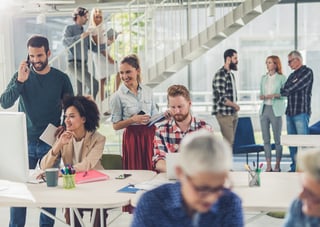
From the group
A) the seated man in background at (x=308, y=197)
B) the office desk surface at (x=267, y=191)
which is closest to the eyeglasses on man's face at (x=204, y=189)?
the seated man in background at (x=308, y=197)

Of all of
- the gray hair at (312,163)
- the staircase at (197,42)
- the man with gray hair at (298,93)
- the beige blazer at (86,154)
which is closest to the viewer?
the gray hair at (312,163)

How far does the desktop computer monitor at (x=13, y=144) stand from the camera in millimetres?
2561

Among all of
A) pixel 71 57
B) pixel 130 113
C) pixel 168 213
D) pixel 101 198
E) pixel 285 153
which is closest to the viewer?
pixel 168 213

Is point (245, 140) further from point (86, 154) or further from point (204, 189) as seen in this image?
point (204, 189)

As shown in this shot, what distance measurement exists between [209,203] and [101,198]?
4.16 feet

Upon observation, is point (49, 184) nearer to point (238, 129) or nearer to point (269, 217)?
point (269, 217)

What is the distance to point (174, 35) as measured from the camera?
22.8 ft

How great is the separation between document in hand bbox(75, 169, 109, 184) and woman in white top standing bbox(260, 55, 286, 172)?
3.35 m

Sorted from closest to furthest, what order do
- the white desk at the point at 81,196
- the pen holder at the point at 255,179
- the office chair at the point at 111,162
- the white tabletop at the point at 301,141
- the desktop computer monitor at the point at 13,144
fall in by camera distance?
the white desk at the point at 81,196 → the desktop computer monitor at the point at 13,144 → the pen holder at the point at 255,179 → the office chair at the point at 111,162 → the white tabletop at the point at 301,141

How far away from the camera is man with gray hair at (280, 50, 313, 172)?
18.5 ft

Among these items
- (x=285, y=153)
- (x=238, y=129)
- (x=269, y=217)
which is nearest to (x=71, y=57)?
(x=238, y=129)

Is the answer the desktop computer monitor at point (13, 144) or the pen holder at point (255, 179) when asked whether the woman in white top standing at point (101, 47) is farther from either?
the pen holder at point (255, 179)

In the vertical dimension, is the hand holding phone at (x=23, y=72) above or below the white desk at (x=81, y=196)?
above

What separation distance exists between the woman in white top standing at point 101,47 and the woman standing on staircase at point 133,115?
1971mm
